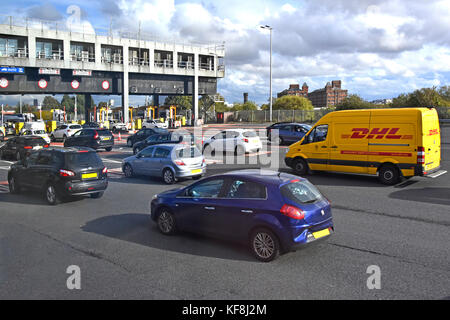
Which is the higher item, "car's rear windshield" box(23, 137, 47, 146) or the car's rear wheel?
"car's rear windshield" box(23, 137, 47, 146)

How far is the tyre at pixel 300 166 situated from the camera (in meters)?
16.0

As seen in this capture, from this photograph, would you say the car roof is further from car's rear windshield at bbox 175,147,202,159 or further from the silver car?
car's rear windshield at bbox 175,147,202,159

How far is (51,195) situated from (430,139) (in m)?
12.0

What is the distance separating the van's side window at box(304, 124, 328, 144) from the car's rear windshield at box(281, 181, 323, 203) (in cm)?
846

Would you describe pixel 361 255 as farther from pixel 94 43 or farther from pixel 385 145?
pixel 94 43

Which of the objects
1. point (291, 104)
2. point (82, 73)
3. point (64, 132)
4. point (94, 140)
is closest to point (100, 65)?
point (82, 73)

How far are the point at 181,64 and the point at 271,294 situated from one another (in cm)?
5764

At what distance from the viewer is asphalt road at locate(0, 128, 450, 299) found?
18.0 feet

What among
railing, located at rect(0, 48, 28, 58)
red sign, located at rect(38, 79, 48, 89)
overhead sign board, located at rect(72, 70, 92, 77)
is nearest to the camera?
railing, located at rect(0, 48, 28, 58)

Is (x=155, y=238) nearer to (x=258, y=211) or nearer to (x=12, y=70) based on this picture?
(x=258, y=211)

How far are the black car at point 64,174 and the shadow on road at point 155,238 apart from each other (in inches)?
83.1

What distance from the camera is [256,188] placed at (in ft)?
22.8

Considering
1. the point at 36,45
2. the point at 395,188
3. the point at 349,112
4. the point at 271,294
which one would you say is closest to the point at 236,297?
the point at 271,294

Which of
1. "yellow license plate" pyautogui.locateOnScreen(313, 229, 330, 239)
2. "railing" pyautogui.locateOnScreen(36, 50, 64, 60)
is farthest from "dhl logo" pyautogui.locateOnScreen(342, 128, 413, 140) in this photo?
"railing" pyautogui.locateOnScreen(36, 50, 64, 60)
